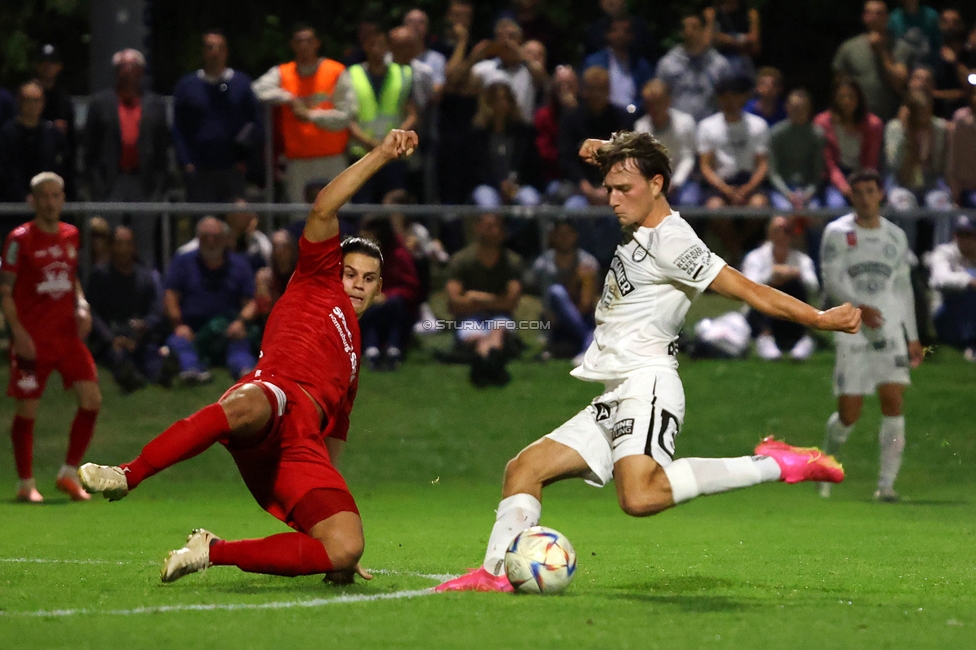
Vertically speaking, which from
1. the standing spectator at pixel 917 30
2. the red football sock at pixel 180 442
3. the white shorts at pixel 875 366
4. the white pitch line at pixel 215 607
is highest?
the standing spectator at pixel 917 30

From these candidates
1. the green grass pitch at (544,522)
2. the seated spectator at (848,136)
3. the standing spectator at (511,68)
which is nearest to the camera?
the green grass pitch at (544,522)

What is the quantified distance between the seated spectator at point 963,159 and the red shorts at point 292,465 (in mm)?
10944

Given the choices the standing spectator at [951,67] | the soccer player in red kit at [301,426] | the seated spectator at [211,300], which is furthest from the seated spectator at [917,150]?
the soccer player in red kit at [301,426]

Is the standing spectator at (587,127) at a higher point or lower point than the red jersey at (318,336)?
higher

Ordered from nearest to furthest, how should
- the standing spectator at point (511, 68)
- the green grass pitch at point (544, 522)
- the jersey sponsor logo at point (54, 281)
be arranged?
the green grass pitch at point (544, 522) → the jersey sponsor logo at point (54, 281) → the standing spectator at point (511, 68)

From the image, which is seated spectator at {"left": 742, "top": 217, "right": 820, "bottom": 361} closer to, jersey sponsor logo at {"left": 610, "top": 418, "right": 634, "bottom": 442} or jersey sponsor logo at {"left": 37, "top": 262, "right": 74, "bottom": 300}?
jersey sponsor logo at {"left": 37, "top": 262, "right": 74, "bottom": 300}

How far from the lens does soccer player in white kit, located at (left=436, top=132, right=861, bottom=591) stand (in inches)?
268

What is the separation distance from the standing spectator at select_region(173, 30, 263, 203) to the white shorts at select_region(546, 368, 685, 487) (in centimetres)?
883

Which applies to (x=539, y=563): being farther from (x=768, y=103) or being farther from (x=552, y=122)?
(x=768, y=103)

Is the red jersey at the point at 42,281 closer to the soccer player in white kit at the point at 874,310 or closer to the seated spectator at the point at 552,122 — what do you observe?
the seated spectator at the point at 552,122

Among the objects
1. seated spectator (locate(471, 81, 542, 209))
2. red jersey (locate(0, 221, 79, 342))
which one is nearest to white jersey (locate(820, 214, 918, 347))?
seated spectator (locate(471, 81, 542, 209))

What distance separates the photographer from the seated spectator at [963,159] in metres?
16.2

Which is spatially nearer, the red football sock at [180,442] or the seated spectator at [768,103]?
the red football sock at [180,442]

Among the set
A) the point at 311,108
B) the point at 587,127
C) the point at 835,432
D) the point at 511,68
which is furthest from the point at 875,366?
the point at 311,108
